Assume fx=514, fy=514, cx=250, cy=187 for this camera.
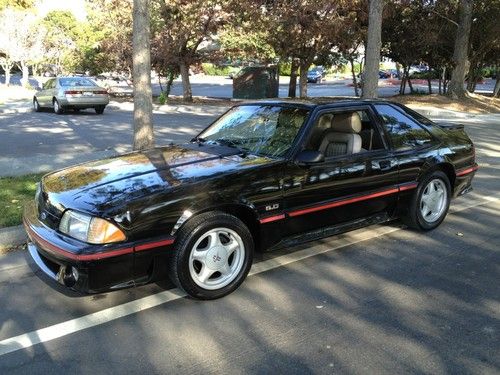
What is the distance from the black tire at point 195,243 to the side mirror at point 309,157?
0.75 m

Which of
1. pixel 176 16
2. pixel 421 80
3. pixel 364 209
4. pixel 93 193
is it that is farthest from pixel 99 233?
pixel 421 80

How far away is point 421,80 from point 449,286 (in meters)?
49.1

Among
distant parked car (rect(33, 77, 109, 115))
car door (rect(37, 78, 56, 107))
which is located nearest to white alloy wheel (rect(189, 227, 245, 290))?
distant parked car (rect(33, 77, 109, 115))

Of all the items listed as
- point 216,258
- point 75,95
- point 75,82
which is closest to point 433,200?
point 216,258

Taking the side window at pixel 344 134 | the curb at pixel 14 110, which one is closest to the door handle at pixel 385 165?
the side window at pixel 344 134

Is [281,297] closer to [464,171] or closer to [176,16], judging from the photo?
[464,171]

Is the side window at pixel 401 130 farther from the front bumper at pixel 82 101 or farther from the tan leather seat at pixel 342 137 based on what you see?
the front bumper at pixel 82 101

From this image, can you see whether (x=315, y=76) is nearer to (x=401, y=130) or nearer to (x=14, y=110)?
(x=14, y=110)

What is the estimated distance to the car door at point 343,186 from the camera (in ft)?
13.9

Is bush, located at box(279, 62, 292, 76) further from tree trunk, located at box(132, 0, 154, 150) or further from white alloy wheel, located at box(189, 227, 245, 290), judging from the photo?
white alloy wheel, located at box(189, 227, 245, 290)

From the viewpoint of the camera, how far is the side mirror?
4176mm

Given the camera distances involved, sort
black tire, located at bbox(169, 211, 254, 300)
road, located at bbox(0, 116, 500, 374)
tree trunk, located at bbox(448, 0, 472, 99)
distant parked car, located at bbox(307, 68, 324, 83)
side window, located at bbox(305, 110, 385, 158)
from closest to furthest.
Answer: road, located at bbox(0, 116, 500, 374) < black tire, located at bbox(169, 211, 254, 300) < side window, located at bbox(305, 110, 385, 158) < tree trunk, located at bbox(448, 0, 472, 99) < distant parked car, located at bbox(307, 68, 324, 83)

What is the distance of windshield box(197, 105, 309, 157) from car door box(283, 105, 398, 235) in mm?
219

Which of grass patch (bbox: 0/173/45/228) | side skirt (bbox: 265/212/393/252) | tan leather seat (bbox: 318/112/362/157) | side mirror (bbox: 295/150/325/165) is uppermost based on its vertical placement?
tan leather seat (bbox: 318/112/362/157)
